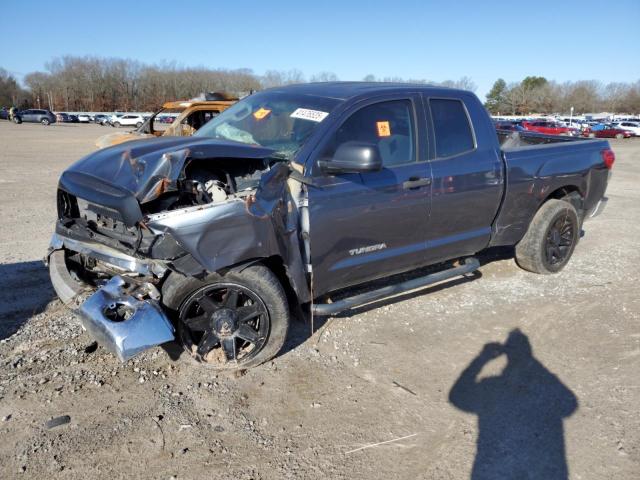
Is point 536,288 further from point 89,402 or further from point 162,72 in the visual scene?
point 162,72

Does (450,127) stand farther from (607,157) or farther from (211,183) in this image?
(607,157)

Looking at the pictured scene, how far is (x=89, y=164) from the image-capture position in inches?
141

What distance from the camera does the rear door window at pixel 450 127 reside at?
4.30 meters

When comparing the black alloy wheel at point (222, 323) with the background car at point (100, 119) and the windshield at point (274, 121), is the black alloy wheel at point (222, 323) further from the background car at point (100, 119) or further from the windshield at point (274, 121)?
the background car at point (100, 119)

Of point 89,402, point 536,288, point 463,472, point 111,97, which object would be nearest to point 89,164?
point 89,402

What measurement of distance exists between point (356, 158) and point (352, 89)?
1.03 meters

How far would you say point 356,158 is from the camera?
3377 mm

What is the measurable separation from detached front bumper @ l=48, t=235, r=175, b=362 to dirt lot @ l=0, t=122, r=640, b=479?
0.48 meters

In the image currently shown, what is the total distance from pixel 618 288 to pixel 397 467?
383cm

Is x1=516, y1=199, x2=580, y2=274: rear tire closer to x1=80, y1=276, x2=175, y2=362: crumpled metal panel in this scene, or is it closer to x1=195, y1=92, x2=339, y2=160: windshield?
x1=195, y1=92, x2=339, y2=160: windshield

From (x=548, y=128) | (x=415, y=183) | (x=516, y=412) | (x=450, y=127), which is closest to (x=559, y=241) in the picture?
(x=450, y=127)

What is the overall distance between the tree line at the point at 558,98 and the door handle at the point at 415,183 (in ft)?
317

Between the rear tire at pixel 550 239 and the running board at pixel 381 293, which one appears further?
the rear tire at pixel 550 239

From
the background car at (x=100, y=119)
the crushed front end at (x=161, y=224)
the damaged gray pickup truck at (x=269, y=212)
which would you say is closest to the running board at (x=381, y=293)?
the damaged gray pickup truck at (x=269, y=212)
